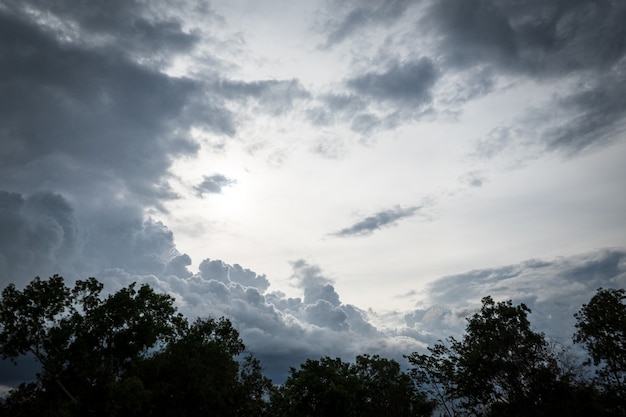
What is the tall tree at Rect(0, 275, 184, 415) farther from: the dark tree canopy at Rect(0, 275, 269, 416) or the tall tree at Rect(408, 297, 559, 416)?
the tall tree at Rect(408, 297, 559, 416)

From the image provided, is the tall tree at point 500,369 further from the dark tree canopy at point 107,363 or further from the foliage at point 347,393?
the dark tree canopy at point 107,363

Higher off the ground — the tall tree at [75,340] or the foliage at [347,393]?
the tall tree at [75,340]

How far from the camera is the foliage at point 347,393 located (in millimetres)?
41156

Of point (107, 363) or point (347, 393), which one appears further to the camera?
point (347, 393)

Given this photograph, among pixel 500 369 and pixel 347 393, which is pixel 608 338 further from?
pixel 347 393

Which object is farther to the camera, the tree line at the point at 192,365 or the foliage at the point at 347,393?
the foliage at the point at 347,393

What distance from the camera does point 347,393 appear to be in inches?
1620

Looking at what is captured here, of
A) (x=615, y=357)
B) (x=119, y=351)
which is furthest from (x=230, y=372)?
(x=615, y=357)

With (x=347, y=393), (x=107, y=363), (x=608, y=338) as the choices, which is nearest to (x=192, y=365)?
(x=107, y=363)

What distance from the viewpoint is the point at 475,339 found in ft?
124

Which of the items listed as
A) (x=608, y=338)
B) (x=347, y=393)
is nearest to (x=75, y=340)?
(x=347, y=393)

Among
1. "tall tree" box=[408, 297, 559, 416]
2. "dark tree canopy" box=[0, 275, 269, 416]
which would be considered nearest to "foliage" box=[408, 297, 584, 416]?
"tall tree" box=[408, 297, 559, 416]

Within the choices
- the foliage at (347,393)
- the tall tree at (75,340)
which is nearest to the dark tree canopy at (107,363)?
the tall tree at (75,340)

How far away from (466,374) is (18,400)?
38436 millimetres
